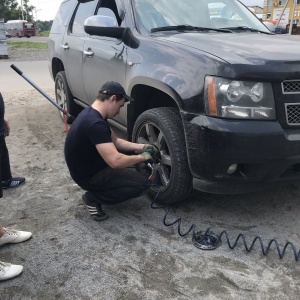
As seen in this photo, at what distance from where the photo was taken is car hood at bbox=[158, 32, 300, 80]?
8.64ft

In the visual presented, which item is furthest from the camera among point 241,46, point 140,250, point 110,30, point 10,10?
point 10,10

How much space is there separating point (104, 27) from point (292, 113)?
6.07 feet

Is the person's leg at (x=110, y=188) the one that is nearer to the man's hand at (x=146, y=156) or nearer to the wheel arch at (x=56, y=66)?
the man's hand at (x=146, y=156)

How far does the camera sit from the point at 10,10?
78.1 m

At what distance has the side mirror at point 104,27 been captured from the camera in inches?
141

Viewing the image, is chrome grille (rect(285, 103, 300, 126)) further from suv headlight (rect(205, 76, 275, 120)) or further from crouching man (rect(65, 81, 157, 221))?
crouching man (rect(65, 81, 157, 221))

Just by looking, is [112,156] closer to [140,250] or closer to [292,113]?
[140,250]

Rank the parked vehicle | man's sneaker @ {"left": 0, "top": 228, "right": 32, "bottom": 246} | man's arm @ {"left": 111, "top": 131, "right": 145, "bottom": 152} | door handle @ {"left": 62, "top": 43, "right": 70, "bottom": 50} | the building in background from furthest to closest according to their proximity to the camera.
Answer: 1. the parked vehicle
2. the building in background
3. door handle @ {"left": 62, "top": 43, "right": 70, "bottom": 50}
4. man's arm @ {"left": 111, "top": 131, "right": 145, "bottom": 152}
5. man's sneaker @ {"left": 0, "top": 228, "right": 32, "bottom": 246}

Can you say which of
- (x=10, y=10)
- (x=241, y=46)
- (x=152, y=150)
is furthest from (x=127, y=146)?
(x=10, y=10)

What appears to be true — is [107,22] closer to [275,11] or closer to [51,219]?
[51,219]

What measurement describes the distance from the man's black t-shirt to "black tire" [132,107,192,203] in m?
0.44

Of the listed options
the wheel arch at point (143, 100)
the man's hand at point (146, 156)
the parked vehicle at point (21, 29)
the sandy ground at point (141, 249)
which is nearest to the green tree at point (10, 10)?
the parked vehicle at point (21, 29)

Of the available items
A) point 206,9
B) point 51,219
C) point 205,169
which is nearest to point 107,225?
point 51,219

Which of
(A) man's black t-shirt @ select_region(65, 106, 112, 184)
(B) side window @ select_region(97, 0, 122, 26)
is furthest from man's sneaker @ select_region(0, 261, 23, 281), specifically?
(B) side window @ select_region(97, 0, 122, 26)
